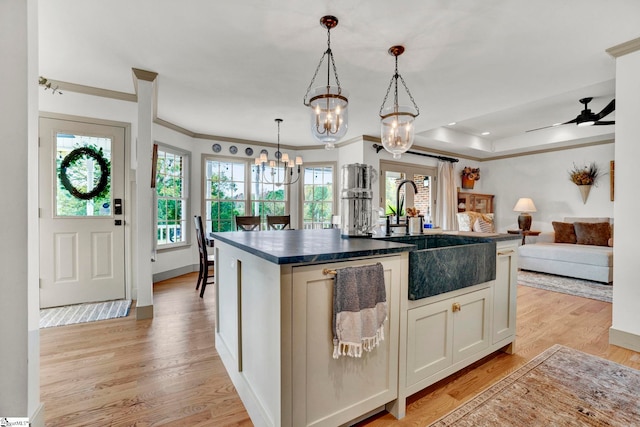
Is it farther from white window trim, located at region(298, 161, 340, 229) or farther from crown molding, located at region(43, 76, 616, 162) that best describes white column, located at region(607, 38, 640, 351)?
white window trim, located at region(298, 161, 340, 229)

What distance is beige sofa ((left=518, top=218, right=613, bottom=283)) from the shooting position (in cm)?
431

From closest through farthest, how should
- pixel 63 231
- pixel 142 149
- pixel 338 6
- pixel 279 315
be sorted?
pixel 279 315 < pixel 338 6 < pixel 142 149 < pixel 63 231

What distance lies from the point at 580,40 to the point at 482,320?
239cm

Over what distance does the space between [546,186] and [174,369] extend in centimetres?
775

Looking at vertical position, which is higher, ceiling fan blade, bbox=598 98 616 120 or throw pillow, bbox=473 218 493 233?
ceiling fan blade, bbox=598 98 616 120

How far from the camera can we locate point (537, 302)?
3525 mm

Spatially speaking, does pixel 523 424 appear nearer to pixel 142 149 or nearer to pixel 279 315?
pixel 279 315

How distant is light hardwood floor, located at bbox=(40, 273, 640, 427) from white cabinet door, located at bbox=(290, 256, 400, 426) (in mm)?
230

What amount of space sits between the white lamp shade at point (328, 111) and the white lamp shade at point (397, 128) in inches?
21.6

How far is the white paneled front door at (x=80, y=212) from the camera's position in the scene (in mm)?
3223

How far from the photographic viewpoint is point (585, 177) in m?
5.80

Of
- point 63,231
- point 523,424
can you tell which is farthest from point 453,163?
point 63,231

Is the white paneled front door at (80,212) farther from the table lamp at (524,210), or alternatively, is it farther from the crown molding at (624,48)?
the table lamp at (524,210)

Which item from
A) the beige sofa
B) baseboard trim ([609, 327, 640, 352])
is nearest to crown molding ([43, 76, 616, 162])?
the beige sofa
